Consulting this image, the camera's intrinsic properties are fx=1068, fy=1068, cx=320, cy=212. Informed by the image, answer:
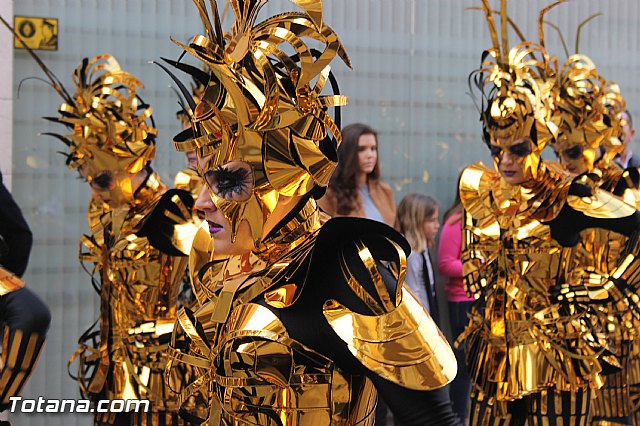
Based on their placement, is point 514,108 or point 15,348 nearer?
point 15,348

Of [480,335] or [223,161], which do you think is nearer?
[223,161]

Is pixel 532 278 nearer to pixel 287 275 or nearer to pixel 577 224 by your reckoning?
pixel 577 224

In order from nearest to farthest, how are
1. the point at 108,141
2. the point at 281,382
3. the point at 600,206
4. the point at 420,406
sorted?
the point at 420,406
the point at 281,382
the point at 600,206
the point at 108,141

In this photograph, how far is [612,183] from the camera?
18.0 feet

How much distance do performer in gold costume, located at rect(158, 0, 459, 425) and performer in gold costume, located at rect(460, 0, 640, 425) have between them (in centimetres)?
200

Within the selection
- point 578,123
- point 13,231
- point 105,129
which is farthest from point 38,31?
point 578,123

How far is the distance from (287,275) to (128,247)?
216cm

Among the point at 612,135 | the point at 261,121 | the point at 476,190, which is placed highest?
the point at 612,135

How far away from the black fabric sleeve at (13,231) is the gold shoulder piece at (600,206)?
2.17 metres

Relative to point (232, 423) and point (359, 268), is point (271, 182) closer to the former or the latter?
point (359, 268)

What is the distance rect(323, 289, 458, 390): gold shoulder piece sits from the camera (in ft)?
6.67

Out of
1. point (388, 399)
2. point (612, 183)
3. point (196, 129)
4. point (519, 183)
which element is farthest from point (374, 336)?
point (612, 183)

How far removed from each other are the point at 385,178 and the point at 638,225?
9.01ft

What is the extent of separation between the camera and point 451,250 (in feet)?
20.4
